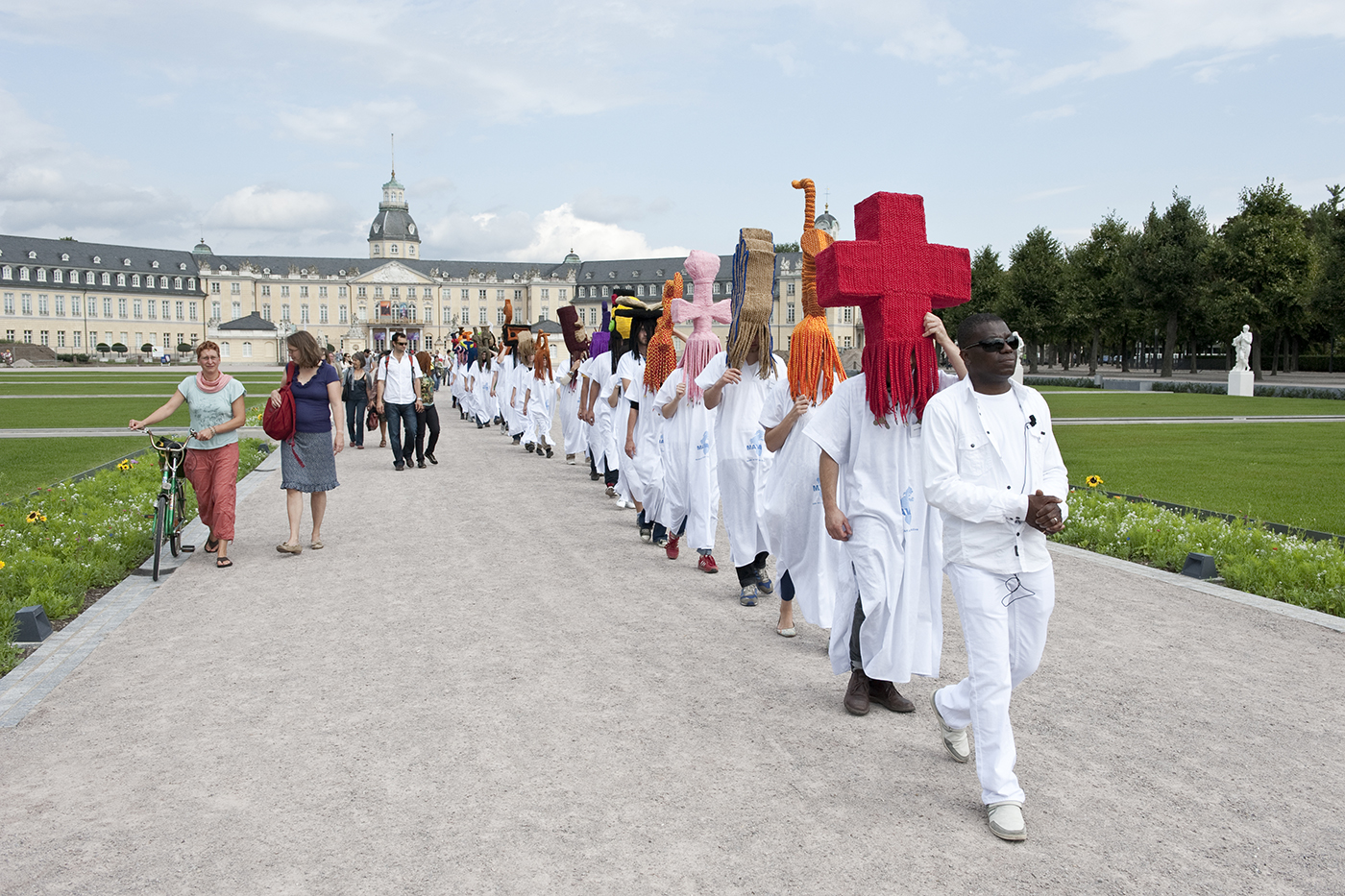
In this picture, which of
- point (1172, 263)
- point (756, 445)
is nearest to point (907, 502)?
point (756, 445)

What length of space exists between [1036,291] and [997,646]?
2363 inches

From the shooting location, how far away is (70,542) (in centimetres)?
836

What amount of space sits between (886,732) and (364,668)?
103 inches

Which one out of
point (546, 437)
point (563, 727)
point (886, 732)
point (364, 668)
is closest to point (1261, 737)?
point (886, 732)

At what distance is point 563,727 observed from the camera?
450cm

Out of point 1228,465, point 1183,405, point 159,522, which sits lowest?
point 1228,465

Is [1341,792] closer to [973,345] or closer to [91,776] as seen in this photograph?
[973,345]

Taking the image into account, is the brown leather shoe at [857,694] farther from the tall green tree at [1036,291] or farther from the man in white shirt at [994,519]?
the tall green tree at [1036,291]

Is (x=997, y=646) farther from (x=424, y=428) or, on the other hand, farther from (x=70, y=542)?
(x=424, y=428)

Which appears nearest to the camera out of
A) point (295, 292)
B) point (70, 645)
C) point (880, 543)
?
point (880, 543)

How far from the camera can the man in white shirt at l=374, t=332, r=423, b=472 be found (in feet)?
50.4

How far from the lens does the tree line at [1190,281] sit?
148 feet

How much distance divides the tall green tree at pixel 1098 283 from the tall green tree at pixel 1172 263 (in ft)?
13.4

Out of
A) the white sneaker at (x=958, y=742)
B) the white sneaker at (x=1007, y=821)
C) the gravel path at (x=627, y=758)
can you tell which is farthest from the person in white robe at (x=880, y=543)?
the white sneaker at (x=1007, y=821)
